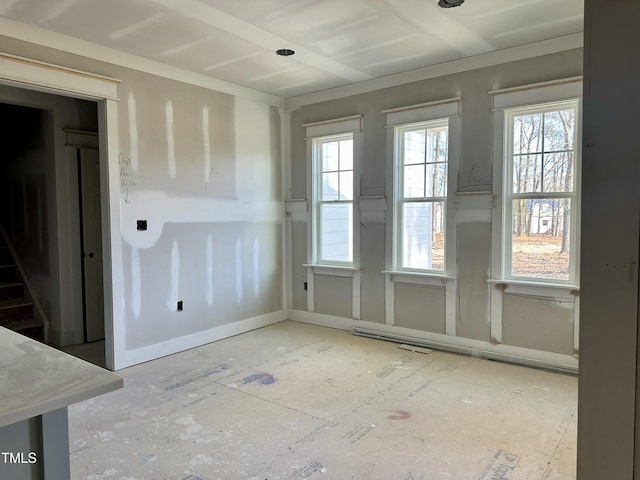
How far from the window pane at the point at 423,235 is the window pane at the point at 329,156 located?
1.07 meters

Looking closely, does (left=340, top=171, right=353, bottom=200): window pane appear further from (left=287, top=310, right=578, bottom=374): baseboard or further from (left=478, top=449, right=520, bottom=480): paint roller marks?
(left=478, top=449, right=520, bottom=480): paint roller marks

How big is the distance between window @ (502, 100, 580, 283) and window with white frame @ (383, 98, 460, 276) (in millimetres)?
519

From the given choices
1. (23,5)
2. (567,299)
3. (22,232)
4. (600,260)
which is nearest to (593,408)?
(600,260)

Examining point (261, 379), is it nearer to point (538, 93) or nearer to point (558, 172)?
point (558, 172)

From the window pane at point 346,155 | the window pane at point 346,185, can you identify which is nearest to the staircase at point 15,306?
the window pane at point 346,185

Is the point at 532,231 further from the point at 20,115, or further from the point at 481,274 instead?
the point at 20,115

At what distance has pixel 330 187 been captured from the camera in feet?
17.0

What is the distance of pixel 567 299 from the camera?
363 centimetres

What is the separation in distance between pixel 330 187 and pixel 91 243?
2755 mm

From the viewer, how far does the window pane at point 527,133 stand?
3.76 m

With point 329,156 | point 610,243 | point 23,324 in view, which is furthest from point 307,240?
point 610,243

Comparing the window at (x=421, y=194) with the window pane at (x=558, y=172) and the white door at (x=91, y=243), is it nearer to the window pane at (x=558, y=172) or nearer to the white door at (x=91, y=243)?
the window pane at (x=558, y=172)

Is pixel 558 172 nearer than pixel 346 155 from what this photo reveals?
Yes

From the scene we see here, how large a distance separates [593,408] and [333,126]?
4.26 meters
